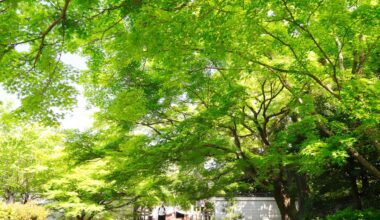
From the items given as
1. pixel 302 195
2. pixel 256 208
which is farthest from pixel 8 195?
pixel 302 195

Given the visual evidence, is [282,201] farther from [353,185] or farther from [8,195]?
[8,195]

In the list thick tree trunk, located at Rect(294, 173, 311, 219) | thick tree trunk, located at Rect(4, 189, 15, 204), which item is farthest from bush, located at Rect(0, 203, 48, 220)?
thick tree trunk, located at Rect(294, 173, 311, 219)

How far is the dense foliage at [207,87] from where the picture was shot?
6.74 meters

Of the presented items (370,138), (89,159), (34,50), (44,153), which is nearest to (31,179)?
(44,153)

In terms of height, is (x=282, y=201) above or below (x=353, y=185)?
below

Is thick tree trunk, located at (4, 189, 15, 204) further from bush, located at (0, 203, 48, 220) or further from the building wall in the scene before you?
the building wall

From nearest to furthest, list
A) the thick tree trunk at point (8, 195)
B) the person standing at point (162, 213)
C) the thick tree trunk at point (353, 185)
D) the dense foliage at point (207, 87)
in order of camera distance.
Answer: the dense foliage at point (207, 87) < the thick tree trunk at point (353, 185) < the person standing at point (162, 213) < the thick tree trunk at point (8, 195)

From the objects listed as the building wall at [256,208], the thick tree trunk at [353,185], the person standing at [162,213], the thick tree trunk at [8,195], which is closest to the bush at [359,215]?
the thick tree trunk at [353,185]

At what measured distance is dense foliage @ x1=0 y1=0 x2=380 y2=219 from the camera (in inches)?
265

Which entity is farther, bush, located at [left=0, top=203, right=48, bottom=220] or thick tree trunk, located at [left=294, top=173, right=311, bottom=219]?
bush, located at [left=0, top=203, right=48, bottom=220]

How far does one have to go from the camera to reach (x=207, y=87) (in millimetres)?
12570

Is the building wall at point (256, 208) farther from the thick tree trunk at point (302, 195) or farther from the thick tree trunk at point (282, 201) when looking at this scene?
the thick tree trunk at point (282, 201)

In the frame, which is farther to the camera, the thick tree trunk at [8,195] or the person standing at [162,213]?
the thick tree trunk at [8,195]

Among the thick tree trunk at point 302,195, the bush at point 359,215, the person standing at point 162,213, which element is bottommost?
the person standing at point 162,213
